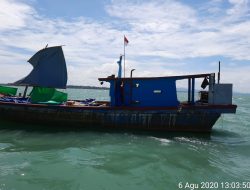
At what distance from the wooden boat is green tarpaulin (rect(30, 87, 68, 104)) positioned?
40.9 inches

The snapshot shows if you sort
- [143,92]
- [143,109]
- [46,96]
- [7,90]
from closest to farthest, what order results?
[143,109]
[143,92]
[46,96]
[7,90]

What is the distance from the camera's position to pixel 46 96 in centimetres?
1867

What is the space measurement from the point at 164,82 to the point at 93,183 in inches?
342

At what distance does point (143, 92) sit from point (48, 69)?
6.27m

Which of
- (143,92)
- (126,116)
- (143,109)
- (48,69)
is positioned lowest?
(126,116)

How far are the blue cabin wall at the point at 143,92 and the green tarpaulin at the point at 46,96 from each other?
3.44 metres

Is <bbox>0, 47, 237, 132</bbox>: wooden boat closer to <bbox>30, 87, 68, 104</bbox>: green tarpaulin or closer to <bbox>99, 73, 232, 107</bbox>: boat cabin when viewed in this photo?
<bbox>99, 73, 232, 107</bbox>: boat cabin

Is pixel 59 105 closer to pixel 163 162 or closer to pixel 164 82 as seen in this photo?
pixel 164 82

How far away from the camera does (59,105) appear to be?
17.1m

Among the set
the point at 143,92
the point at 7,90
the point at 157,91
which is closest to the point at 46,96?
the point at 7,90

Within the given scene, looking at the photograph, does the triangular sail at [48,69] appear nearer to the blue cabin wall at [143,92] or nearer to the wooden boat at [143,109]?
the wooden boat at [143,109]

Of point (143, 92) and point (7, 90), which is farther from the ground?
point (143, 92)

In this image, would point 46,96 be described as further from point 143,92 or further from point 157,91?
point 157,91

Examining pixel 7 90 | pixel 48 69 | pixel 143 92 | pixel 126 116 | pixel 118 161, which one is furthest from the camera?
pixel 7 90
